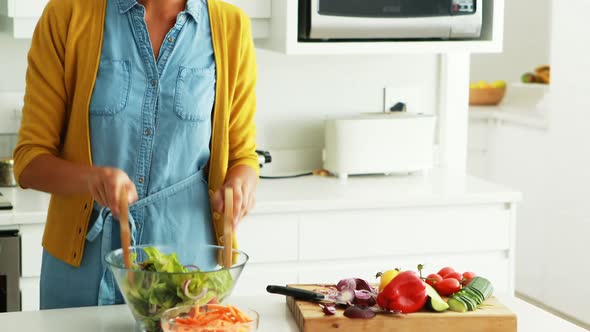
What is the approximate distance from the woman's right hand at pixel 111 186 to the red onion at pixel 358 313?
0.39m

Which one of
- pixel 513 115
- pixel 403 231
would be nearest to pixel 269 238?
pixel 403 231

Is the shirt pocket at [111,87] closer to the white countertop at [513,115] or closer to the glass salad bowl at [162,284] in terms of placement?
the glass salad bowl at [162,284]

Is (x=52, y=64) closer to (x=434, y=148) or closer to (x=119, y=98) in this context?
(x=119, y=98)

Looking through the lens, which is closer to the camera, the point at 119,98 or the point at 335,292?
the point at 335,292

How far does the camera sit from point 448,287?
5.21ft

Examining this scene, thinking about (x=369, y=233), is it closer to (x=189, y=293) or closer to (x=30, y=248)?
(x=30, y=248)

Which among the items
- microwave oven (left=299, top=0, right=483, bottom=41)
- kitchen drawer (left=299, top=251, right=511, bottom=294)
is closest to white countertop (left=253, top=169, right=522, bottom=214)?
kitchen drawer (left=299, top=251, right=511, bottom=294)

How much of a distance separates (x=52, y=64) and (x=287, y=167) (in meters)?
1.49

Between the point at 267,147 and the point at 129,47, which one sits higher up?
the point at 129,47

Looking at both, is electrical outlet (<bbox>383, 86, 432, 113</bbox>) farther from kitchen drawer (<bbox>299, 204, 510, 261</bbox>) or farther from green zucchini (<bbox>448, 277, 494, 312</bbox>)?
green zucchini (<bbox>448, 277, 494, 312</bbox>)

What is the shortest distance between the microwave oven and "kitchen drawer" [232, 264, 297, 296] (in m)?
0.69

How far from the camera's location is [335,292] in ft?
5.24

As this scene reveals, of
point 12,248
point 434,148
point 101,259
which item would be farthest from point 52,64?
point 434,148

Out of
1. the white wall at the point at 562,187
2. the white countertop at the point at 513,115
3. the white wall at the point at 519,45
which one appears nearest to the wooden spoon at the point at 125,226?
the white wall at the point at 562,187
